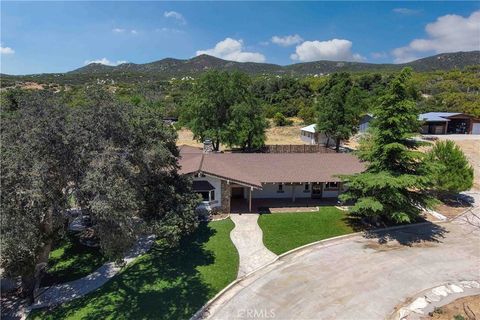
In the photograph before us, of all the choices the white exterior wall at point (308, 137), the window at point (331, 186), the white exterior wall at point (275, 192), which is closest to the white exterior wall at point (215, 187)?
the white exterior wall at point (275, 192)

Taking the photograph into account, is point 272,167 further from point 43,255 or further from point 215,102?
point 43,255

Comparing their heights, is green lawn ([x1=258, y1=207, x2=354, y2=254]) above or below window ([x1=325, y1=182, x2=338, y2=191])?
below

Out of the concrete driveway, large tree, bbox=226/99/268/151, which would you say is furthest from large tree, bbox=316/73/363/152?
the concrete driveway

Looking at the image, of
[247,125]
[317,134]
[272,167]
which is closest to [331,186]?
[272,167]

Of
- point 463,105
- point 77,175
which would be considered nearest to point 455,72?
point 463,105

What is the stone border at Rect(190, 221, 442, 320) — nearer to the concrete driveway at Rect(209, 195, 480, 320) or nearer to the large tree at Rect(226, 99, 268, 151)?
the concrete driveway at Rect(209, 195, 480, 320)

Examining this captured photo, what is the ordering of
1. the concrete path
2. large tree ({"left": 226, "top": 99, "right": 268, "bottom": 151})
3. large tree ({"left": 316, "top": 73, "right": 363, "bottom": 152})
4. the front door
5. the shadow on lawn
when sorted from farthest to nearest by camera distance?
large tree ({"left": 316, "top": 73, "right": 363, "bottom": 152})
large tree ({"left": 226, "top": 99, "right": 268, "bottom": 151})
the front door
the concrete path
the shadow on lawn
